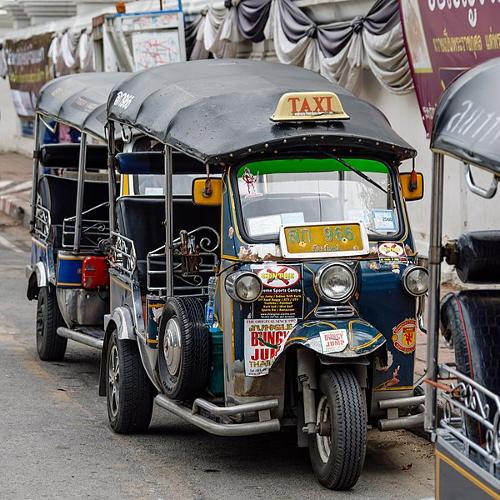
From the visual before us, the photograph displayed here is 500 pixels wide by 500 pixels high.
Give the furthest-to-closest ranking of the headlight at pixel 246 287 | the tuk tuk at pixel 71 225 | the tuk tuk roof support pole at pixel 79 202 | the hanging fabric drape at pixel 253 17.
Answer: the hanging fabric drape at pixel 253 17 → the tuk tuk roof support pole at pixel 79 202 → the tuk tuk at pixel 71 225 → the headlight at pixel 246 287

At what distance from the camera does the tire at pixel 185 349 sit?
728cm

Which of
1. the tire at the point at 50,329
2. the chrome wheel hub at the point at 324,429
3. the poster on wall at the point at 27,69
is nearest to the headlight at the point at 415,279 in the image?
the chrome wheel hub at the point at 324,429

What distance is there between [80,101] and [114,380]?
10.4ft

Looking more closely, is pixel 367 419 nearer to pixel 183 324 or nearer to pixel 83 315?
pixel 183 324

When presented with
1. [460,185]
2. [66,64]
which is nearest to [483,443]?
[460,185]

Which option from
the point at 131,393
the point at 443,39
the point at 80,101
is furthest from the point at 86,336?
the point at 443,39

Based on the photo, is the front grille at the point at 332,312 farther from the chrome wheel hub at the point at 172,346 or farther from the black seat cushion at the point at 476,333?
the black seat cushion at the point at 476,333

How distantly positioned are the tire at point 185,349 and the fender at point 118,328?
721mm

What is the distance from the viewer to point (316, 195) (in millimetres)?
7418

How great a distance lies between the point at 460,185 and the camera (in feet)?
44.2

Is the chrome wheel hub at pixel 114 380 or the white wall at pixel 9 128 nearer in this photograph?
the chrome wheel hub at pixel 114 380

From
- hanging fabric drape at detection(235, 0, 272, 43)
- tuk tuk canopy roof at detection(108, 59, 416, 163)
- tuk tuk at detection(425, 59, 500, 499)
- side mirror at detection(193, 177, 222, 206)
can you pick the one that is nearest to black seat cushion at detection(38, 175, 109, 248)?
tuk tuk canopy roof at detection(108, 59, 416, 163)

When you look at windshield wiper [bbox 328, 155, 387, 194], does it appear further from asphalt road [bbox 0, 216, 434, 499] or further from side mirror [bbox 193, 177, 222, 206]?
asphalt road [bbox 0, 216, 434, 499]

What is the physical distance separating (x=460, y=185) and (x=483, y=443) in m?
8.73
